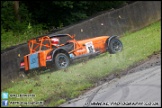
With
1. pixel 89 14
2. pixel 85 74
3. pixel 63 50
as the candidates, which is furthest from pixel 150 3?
pixel 85 74

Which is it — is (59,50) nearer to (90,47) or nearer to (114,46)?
(90,47)

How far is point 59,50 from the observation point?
1287 cm

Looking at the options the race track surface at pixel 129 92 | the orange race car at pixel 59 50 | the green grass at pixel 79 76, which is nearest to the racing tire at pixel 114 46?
the orange race car at pixel 59 50

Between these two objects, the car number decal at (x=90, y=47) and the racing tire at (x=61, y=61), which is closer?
the racing tire at (x=61, y=61)

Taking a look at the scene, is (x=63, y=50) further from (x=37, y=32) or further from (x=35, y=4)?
(x=35, y=4)

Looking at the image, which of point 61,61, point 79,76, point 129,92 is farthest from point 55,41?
point 129,92

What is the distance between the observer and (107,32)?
1780 centimetres

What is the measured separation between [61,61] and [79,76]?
1919 millimetres

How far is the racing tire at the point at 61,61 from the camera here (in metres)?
12.7

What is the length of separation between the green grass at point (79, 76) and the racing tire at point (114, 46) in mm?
227

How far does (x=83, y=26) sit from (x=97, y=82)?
21.8ft

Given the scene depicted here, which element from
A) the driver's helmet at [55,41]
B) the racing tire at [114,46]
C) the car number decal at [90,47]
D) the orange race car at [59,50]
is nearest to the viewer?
the orange race car at [59,50]

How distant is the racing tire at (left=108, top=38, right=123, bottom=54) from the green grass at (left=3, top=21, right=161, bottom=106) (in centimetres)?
23

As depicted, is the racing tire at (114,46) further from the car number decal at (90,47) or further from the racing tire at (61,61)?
the racing tire at (61,61)
